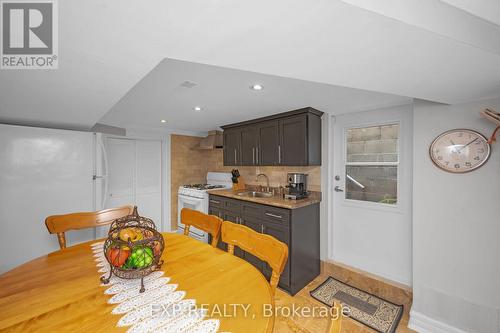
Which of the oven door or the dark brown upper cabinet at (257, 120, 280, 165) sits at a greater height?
the dark brown upper cabinet at (257, 120, 280, 165)

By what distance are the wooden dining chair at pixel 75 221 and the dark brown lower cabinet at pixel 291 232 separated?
4.69ft

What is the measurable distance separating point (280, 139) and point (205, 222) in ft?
5.40

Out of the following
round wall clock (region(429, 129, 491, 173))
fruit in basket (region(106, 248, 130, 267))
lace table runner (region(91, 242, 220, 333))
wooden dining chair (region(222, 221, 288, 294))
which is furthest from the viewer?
round wall clock (region(429, 129, 491, 173))

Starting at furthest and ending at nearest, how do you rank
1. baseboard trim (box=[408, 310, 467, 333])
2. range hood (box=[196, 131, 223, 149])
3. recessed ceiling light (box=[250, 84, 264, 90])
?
range hood (box=[196, 131, 223, 149]), recessed ceiling light (box=[250, 84, 264, 90]), baseboard trim (box=[408, 310, 467, 333])

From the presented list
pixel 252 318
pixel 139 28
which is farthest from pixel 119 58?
pixel 252 318

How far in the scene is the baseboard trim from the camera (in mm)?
1705

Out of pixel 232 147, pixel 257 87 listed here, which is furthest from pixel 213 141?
pixel 257 87

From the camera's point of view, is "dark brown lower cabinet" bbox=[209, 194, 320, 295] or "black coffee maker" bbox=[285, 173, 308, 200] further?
"black coffee maker" bbox=[285, 173, 308, 200]

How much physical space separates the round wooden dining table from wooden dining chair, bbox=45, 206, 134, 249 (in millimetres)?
326

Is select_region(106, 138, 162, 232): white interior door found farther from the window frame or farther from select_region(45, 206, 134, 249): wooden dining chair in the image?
the window frame

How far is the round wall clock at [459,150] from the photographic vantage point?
5.14ft

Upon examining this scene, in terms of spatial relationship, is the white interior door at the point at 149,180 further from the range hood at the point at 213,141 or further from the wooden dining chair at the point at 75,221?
the wooden dining chair at the point at 75,221

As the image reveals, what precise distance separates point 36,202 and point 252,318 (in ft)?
6.85

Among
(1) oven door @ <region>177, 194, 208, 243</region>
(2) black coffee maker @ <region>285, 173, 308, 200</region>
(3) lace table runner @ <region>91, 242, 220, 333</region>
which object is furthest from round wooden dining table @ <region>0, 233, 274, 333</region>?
(1) oven door @ <region>177, 194, 208, 243</region>
